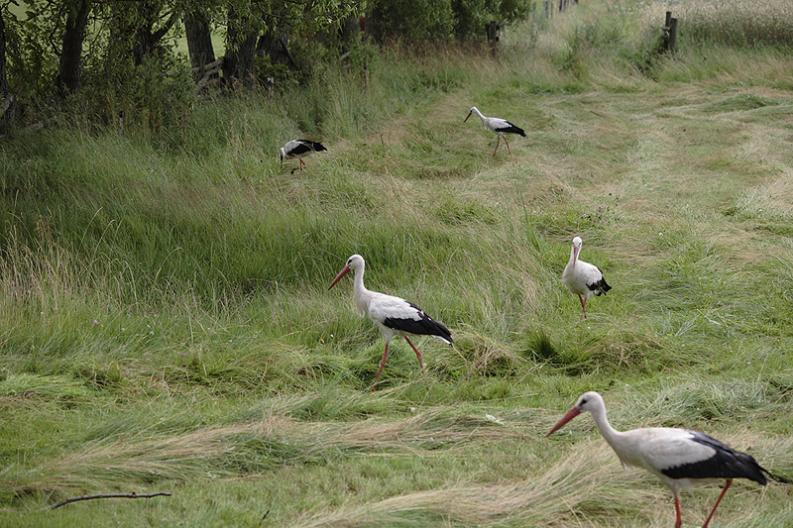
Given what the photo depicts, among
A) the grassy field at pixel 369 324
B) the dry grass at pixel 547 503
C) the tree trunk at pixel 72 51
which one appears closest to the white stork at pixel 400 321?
the grassy field at pixel 369 324

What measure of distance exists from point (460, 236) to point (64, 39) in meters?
6.95

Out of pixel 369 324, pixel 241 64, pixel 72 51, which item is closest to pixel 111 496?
pixel 369 324

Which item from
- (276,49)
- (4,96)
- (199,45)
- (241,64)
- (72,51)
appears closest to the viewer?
(4,96)

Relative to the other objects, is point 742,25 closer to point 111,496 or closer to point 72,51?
point 72,51

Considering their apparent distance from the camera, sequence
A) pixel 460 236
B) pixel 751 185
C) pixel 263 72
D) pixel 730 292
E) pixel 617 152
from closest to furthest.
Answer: pixel 730 292, pixel 460 236, pixel 751 185, pixel 617 152, pixel 263 72

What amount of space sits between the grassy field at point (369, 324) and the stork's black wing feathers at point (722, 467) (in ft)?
1.20

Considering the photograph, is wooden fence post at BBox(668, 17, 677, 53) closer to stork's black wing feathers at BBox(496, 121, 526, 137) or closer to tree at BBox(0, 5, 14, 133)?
stork's black wing feathers at BBox(496, 121, 526, 137)

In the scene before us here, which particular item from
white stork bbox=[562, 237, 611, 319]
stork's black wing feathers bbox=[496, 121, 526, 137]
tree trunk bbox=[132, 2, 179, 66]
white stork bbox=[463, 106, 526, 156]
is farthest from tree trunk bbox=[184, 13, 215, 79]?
white stork bbox=[562, 237, 611, 319]

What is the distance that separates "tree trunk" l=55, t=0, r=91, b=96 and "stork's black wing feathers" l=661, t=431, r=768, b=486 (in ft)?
34.1

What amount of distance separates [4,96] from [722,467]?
1114 cm

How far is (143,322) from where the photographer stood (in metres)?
8.97

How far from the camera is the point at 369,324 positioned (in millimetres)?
9172

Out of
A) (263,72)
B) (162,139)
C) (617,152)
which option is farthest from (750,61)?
(162,139)

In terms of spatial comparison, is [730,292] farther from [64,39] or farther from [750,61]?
[750,61]
